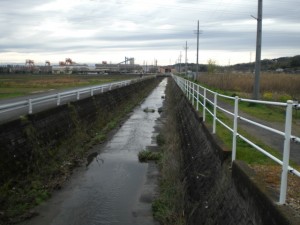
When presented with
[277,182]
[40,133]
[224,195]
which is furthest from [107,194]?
[277,182]

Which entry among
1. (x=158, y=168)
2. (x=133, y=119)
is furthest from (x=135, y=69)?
(x=158, y=168)

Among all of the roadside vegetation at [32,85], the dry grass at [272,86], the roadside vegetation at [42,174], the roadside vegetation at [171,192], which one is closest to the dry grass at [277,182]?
the roadside vegetation at [171,192]

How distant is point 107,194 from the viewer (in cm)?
986

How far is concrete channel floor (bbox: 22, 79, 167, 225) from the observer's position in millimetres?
8352

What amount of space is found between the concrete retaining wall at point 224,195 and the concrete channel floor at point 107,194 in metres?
1.29

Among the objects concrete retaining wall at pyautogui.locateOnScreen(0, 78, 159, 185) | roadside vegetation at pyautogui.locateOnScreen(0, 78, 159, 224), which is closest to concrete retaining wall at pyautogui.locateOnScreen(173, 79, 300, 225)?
roadside vegetation at pyautogui.locateOnScreen(0, 78, 159, 224)

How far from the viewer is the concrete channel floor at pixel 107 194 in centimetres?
835

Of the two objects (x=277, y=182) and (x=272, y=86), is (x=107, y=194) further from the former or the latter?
(x=272, y=86)

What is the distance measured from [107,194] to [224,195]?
4.61 metres

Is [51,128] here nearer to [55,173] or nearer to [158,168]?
[55,173]

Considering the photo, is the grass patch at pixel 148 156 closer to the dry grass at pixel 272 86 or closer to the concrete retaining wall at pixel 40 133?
the concrete retaining wall at pixel 40 133

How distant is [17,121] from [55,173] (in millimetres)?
1940

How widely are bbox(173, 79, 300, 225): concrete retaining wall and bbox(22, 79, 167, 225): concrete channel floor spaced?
4.22ft

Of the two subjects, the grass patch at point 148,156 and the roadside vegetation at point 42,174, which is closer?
the roadside vegetation at point 42,174
